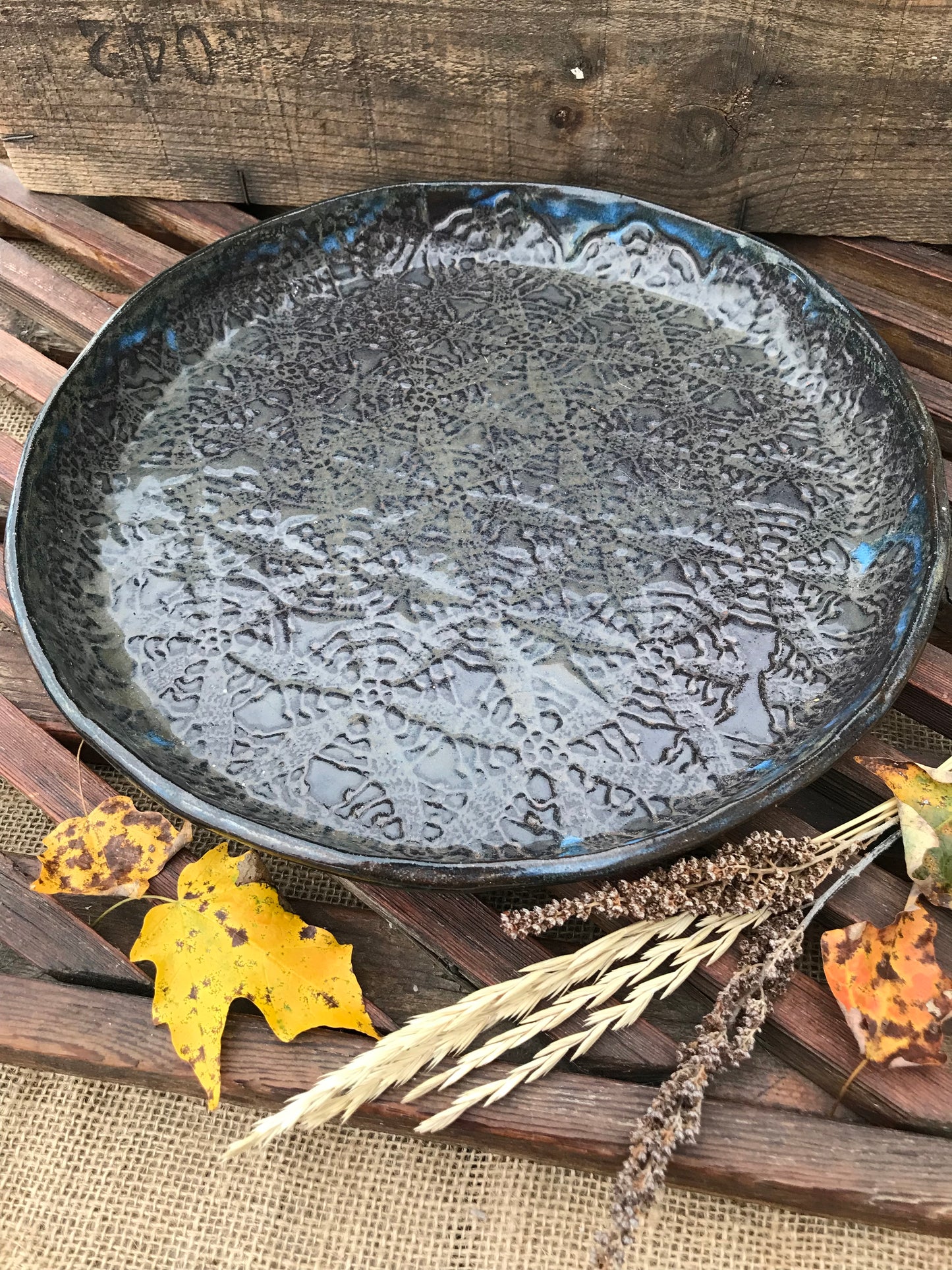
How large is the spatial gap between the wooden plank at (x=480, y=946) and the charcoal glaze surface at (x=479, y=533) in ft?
0.28

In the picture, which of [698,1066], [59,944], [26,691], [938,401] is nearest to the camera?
[698,1066]

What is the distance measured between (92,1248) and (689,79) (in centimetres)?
120

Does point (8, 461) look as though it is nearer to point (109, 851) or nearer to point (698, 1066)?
point (109, 851)

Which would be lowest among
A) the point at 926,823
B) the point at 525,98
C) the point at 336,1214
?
the point at 336,1214

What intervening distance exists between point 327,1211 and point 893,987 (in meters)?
0.44

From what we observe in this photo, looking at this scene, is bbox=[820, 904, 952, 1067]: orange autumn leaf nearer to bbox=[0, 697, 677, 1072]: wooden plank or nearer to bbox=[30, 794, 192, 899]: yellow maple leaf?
bbox=[0, 697, 677, 1072]: wooden plank

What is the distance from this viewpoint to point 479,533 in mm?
870

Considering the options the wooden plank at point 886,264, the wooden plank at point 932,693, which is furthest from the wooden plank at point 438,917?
the wooden plank at point 886,264

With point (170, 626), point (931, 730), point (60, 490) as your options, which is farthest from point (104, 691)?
point (931, 730)

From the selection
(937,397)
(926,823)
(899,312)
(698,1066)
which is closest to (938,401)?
(937,397)

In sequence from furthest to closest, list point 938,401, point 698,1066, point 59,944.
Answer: point 938,401 < point 59,944 < point 698,1066

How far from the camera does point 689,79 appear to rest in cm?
106

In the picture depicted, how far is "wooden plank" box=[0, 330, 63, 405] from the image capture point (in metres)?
1.13

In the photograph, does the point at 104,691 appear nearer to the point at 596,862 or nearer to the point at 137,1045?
the point at 137,1045
